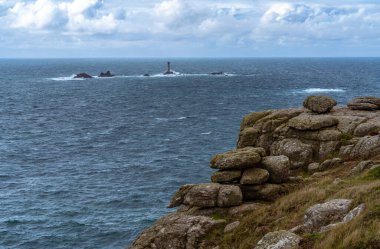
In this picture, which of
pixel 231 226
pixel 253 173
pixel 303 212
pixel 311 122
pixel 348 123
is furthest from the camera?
pixel 348 123

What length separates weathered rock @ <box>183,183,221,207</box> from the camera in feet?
95.1

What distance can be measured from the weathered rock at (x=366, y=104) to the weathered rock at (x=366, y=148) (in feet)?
29.2

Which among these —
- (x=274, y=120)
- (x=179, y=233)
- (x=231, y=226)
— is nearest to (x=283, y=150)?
(x=274, y=120)

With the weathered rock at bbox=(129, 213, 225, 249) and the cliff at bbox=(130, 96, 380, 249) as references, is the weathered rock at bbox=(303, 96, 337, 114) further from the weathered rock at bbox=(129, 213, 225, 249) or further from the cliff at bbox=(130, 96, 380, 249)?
the weathered rock at bbox=(129, 213, 225, 249)

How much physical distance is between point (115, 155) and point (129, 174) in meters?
10.7

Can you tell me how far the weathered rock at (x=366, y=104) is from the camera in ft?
143

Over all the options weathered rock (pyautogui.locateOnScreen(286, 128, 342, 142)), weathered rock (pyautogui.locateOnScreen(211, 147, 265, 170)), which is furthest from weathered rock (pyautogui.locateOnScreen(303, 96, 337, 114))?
weathered rock (pyautogui.locateOnScreen(211, 147, 265, 170))

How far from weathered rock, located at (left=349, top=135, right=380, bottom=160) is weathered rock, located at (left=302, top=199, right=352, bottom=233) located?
40.7 feet

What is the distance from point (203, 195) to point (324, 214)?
892cm

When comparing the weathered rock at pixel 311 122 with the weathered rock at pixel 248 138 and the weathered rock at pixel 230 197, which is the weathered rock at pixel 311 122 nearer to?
the weathered rock at pixel 248 138

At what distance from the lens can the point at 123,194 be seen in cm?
5609

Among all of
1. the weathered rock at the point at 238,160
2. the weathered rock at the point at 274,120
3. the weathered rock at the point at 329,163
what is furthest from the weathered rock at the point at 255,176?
the weathered rock at the point at 274,120

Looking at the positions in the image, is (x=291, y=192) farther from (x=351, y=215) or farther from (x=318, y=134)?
(x=318, y=134)

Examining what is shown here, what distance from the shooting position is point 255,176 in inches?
1172
